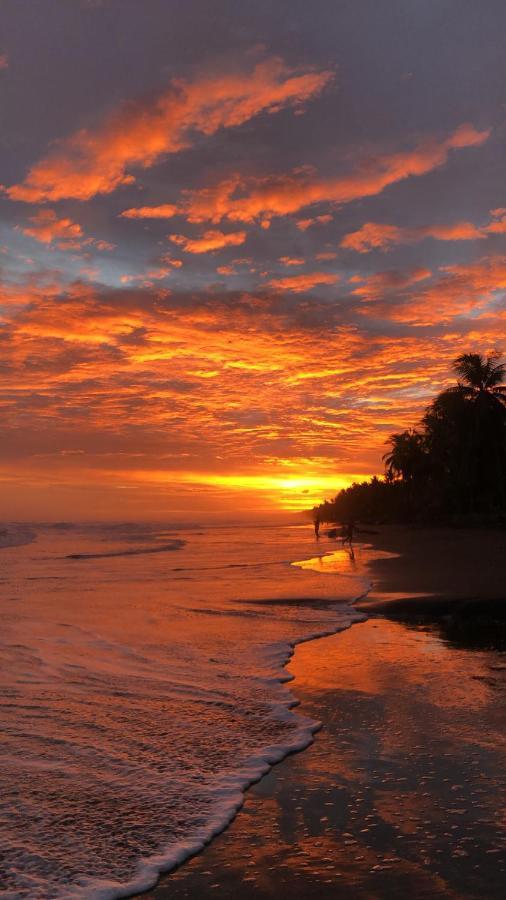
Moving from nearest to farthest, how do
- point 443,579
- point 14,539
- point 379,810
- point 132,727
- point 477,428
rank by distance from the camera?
point 379,810, point 132,727, point 443,579, point 477,428, point 14,539

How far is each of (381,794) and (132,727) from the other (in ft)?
10.0

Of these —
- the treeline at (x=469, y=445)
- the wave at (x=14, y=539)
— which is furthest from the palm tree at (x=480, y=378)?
Answer: the wave at (x=14, y=539)

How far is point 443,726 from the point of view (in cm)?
675

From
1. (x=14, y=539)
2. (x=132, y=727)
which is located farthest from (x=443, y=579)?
(x=14, y=539)

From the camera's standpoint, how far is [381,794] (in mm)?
5141

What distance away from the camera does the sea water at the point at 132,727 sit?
454 centimetres

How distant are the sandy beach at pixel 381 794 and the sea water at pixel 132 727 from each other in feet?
0.96

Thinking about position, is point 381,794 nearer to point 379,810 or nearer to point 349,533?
point 379,810

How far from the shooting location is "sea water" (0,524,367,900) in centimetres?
454

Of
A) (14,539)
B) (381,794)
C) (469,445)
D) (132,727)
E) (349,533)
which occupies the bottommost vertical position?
(14,539)

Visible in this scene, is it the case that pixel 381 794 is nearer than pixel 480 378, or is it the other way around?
pixel 381 794

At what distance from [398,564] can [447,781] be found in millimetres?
24445

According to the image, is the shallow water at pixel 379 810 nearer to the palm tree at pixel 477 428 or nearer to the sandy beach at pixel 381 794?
the sandy beach at pixel 381 794

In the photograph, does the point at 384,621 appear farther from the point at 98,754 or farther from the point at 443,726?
the point at 98,754
